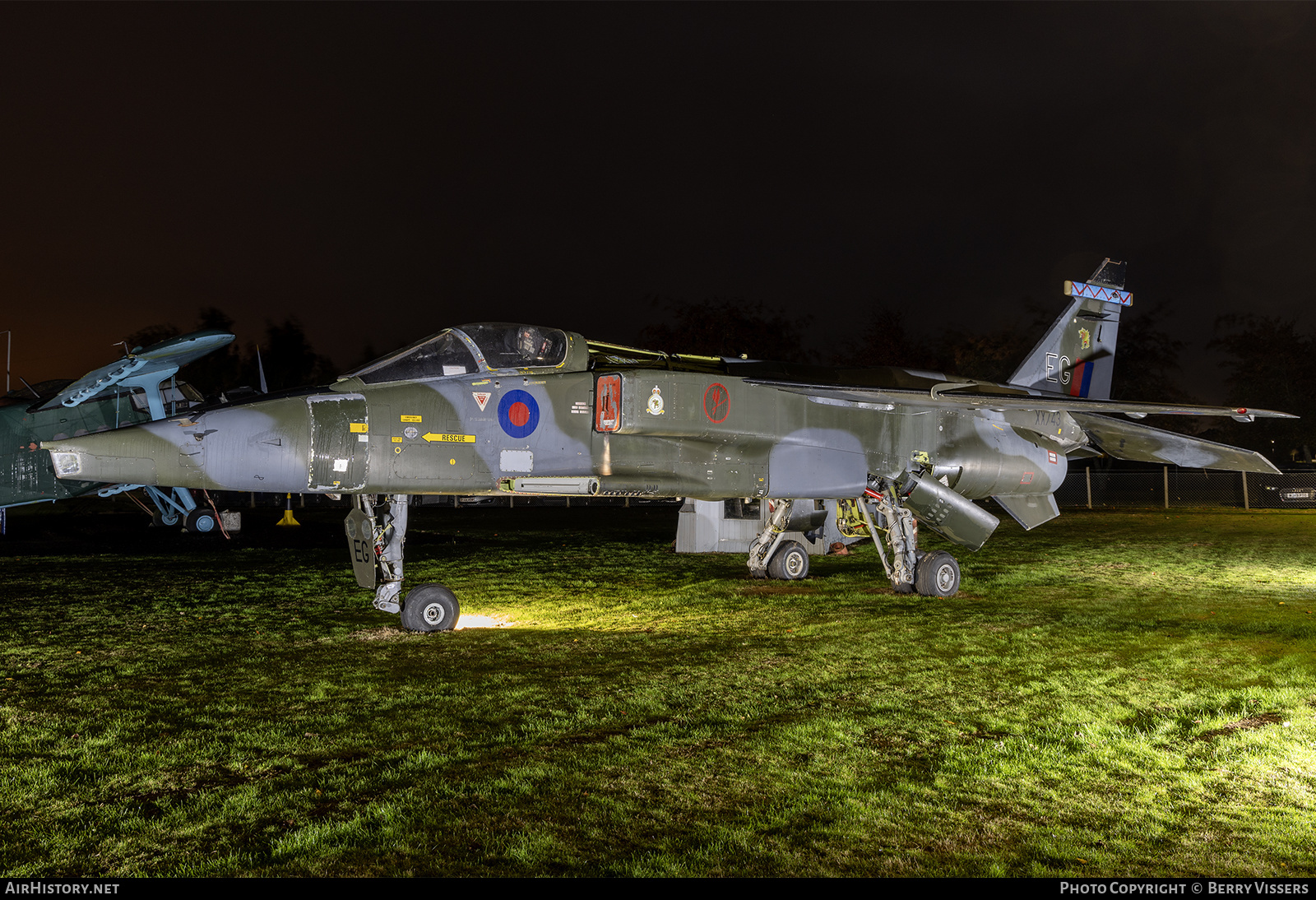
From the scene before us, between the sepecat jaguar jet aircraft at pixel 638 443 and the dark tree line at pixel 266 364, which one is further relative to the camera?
the dark tree line at pixel 266 364

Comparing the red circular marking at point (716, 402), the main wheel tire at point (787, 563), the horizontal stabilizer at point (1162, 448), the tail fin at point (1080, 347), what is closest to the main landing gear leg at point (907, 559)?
the main wheel tire at point (787, 563)

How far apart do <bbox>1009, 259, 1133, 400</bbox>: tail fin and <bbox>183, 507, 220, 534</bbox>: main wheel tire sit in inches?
738

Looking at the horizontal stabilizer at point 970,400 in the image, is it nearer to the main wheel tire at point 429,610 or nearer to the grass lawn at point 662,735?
the grass lawn at point 662,735

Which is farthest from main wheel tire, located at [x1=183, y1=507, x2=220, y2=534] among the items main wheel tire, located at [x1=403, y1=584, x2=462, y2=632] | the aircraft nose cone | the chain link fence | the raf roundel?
the chain link fence

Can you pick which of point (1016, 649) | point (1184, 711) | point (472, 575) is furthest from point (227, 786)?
point (472, 575)

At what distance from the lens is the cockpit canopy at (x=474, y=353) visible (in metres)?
8.73

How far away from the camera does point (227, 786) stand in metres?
4.54

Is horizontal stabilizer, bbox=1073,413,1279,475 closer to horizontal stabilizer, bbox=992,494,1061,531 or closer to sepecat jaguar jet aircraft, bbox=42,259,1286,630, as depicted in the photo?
sepecat jaguar jet aircraft, bbox=42,259,1286,630

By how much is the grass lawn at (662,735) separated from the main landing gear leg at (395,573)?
332mm

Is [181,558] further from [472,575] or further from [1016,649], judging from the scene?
[1016,649]

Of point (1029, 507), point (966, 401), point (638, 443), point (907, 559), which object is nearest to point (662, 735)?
point (638, 443)

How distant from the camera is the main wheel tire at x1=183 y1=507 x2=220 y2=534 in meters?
21.2

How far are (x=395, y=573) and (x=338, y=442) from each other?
1.75 metres

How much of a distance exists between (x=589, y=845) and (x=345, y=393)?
19.2ft
